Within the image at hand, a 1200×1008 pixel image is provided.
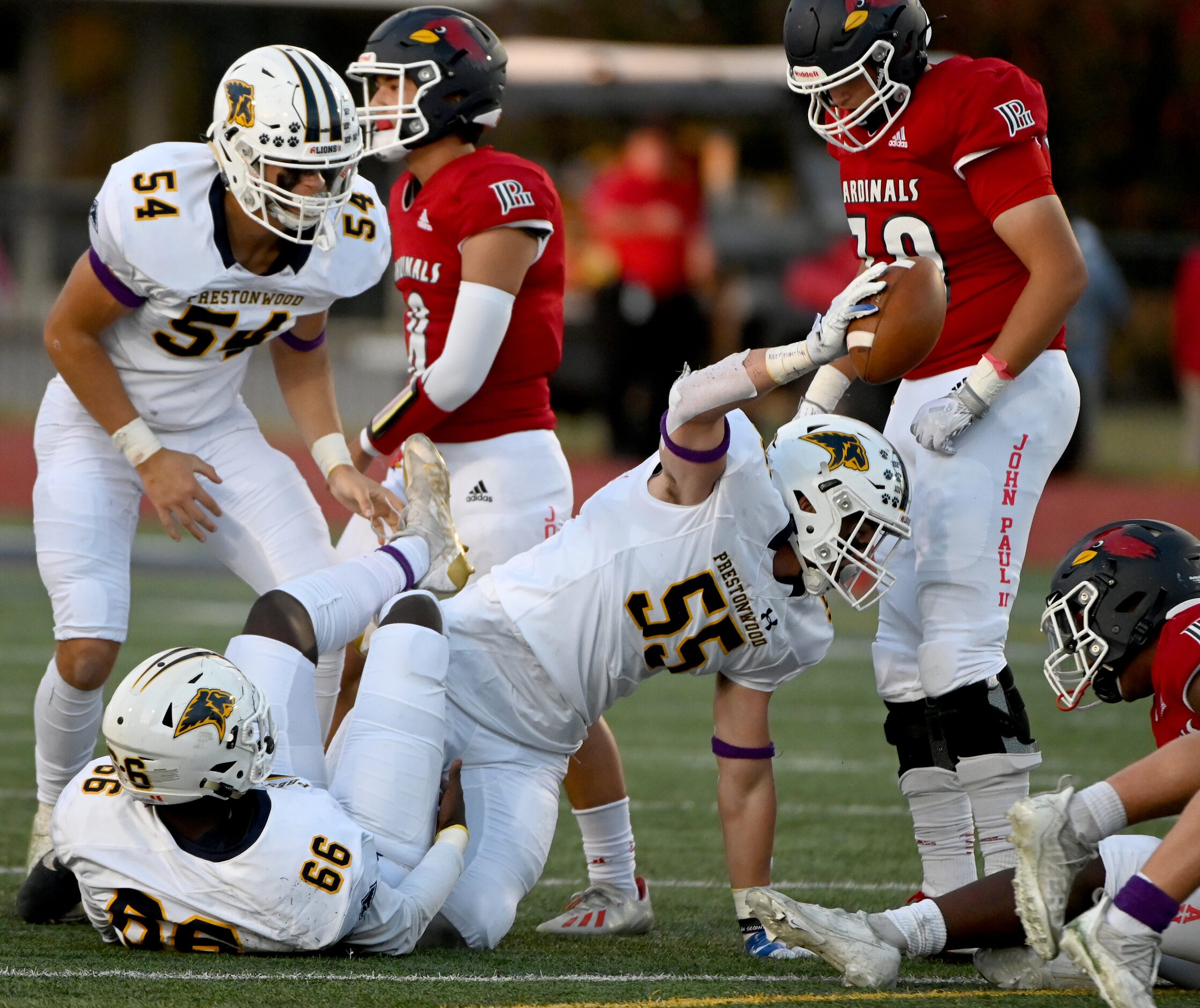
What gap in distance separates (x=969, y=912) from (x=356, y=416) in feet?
45.3

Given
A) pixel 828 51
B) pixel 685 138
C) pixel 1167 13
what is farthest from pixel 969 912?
pixel 1167 13

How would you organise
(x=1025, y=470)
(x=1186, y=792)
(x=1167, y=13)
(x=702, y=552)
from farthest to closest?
(x=1167, y=13) → (x=1025, y=470) → (x=702, y=552) → (x=1186, y=792)

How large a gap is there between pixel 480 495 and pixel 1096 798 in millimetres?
1999

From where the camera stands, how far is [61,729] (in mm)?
4641

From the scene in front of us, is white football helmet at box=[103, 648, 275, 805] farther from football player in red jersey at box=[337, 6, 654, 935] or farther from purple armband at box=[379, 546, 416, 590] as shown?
football player in red jersey at box=[337, 6, 654, 935]

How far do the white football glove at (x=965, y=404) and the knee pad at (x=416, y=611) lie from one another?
1.19m

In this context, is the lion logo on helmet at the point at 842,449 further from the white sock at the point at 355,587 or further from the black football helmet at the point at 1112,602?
the white sock at the point at 355,587

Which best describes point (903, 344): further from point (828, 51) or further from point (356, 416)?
point (356, 416)

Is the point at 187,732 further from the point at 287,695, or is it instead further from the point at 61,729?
the point at 61,729

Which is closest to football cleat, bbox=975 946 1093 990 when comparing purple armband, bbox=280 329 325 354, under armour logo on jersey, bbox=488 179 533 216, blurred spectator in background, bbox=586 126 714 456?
under armour logo on jersey, bbox=488 179 533 216

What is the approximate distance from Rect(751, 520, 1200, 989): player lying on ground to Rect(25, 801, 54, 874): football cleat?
1.90 m

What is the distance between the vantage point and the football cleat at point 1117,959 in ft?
10.7

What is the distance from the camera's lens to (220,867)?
3703 mm

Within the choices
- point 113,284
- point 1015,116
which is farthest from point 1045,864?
point 113,284
